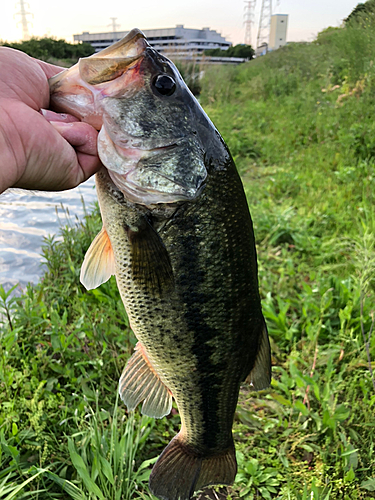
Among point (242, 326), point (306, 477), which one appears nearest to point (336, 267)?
Answer: point (306, 477)

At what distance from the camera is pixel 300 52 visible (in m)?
14.1

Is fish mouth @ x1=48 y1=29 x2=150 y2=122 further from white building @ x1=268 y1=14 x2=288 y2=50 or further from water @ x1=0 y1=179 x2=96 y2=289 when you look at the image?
white building @ x1=268 y1=14 x2=288 y2=50

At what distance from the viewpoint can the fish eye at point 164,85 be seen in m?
1.32

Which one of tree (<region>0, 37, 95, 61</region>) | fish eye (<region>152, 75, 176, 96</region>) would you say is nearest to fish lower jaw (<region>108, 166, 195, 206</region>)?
fish eye (<region>152, 75, 176, 96</region>)

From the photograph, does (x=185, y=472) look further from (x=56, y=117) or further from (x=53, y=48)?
(x=53, y=48)

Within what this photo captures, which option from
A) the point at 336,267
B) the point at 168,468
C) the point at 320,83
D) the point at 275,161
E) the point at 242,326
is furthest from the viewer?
the point at 320,83

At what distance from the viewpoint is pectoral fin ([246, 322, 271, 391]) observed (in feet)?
5.39

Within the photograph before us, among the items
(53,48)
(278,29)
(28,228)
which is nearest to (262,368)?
(28,228)

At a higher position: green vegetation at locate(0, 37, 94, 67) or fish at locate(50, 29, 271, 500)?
green vegetation at locate(0, 37, 94, 67)

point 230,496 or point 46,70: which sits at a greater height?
point 46,70

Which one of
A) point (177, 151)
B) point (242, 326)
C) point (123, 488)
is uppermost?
point (177, 151)

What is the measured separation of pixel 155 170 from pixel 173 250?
0.29 meters

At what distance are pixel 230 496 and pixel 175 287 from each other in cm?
154

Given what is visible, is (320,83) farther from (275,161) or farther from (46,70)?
(46,70)
